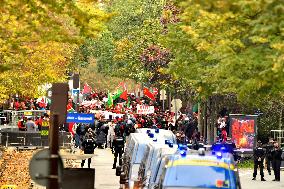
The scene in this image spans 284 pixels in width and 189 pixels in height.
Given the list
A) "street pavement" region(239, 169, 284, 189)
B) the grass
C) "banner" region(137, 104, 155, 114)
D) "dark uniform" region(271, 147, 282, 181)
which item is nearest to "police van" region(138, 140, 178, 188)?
"street pavement" region(239, 169, 284, 189)

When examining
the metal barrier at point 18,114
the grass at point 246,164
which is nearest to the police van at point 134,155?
the grass at point 246,164

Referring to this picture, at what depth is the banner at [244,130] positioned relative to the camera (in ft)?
150

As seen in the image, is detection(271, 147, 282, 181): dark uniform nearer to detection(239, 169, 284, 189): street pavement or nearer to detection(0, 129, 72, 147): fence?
detection(239, 169, 284, 189): street pavement

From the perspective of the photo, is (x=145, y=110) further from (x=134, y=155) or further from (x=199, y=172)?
(x=199, y=172)

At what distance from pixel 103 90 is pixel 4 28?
8964cm

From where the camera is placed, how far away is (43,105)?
227 ft

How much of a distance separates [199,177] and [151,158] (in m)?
5.09

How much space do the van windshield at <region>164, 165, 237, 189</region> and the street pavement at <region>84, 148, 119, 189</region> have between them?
12.1 metres

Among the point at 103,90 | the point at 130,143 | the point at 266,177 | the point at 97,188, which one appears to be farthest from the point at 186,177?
the point at 103,90

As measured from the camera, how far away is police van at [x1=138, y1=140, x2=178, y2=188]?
76.3ft

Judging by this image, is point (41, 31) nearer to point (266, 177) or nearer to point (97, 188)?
point (97, 188)

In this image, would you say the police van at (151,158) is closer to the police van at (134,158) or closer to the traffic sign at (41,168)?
the police van at (134,158)

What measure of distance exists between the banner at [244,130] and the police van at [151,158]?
19.9m

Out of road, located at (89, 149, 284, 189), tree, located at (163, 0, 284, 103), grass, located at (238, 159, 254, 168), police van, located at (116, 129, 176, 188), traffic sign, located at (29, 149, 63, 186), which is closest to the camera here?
traffic sign, located at (29, 149, 63, 186)
